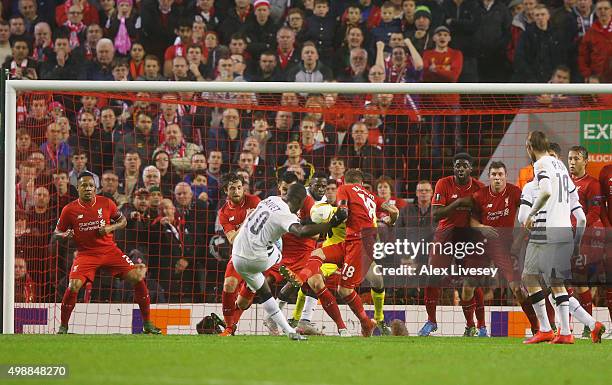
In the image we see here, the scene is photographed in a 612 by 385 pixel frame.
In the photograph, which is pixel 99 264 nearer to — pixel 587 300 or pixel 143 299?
pixel 143 299

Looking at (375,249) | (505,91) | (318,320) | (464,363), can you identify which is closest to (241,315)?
(318,320)

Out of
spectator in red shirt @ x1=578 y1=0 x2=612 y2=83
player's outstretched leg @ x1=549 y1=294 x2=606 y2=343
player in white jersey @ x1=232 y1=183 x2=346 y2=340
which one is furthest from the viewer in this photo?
spectator in red shirt @ x1=578 y1=0 x2=612 y2=83

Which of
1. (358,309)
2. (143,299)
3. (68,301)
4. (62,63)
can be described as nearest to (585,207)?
(358,309)

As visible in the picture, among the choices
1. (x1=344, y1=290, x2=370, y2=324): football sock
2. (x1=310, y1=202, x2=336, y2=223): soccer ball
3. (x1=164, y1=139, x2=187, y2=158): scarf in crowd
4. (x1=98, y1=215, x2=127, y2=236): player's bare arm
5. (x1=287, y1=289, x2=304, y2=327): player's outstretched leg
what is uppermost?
(x1=164, y1=139, x2=187, y2=158): scarf in crowd

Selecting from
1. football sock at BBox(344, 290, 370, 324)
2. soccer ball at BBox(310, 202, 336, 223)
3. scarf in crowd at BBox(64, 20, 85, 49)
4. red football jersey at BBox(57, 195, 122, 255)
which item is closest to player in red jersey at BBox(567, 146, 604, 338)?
football sock at BBox(344, 290, 370, 324)

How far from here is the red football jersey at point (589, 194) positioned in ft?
44.0

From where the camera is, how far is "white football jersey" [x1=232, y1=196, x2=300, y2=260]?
11.5 m

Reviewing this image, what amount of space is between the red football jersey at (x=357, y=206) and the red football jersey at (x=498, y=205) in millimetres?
1234

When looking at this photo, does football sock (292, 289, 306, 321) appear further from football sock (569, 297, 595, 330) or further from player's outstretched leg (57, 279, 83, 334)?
football sock (569, 297, 595, 330)

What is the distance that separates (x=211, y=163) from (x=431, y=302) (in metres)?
3.69

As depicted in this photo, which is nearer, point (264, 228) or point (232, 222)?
point (264, 228)

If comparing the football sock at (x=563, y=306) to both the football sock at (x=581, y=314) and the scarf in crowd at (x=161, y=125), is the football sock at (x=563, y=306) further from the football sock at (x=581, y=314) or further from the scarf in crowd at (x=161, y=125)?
the scarf in crowd at (x=161, y=125)

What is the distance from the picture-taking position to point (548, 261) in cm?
1138

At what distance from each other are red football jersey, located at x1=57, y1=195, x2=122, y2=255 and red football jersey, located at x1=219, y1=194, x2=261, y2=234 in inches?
52.6
